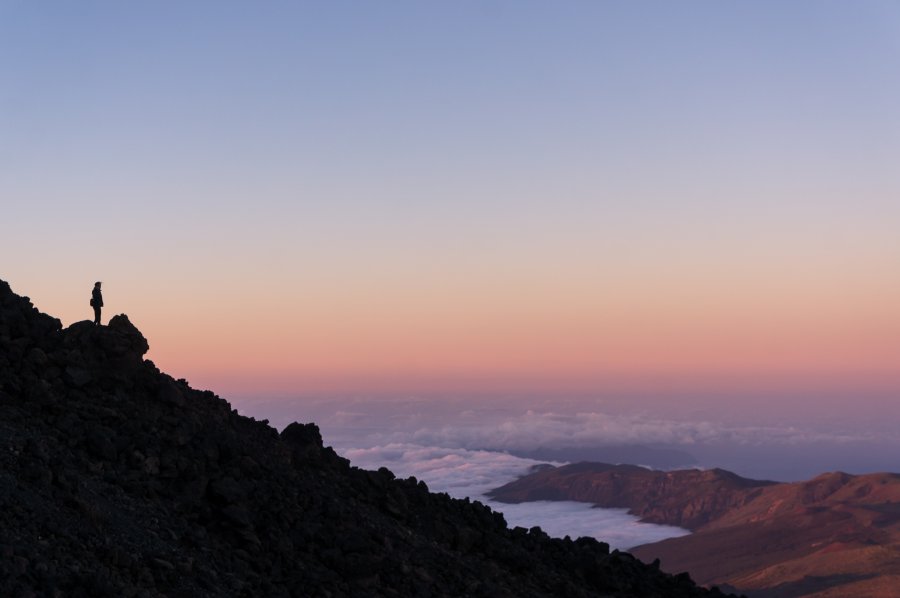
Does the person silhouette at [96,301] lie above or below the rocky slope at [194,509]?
above

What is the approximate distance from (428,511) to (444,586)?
6.31 metres

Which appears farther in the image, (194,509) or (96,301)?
(96,301)

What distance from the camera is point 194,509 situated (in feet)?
77.6

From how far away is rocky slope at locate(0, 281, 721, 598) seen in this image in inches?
763

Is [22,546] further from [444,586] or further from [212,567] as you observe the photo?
[444,586]

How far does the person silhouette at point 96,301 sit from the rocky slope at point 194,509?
2.06 feet

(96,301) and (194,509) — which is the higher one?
(96,301)

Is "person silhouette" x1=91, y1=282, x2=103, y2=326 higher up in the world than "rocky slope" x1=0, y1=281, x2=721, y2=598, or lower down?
higher up

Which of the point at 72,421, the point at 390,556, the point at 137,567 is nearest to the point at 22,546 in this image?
the point at 137,567

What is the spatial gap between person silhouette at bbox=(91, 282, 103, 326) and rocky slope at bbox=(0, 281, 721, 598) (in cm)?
63

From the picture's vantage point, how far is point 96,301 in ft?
95.3

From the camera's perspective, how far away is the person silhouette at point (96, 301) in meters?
28.9

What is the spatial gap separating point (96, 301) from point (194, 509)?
8.40 meters

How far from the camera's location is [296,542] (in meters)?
24.1
